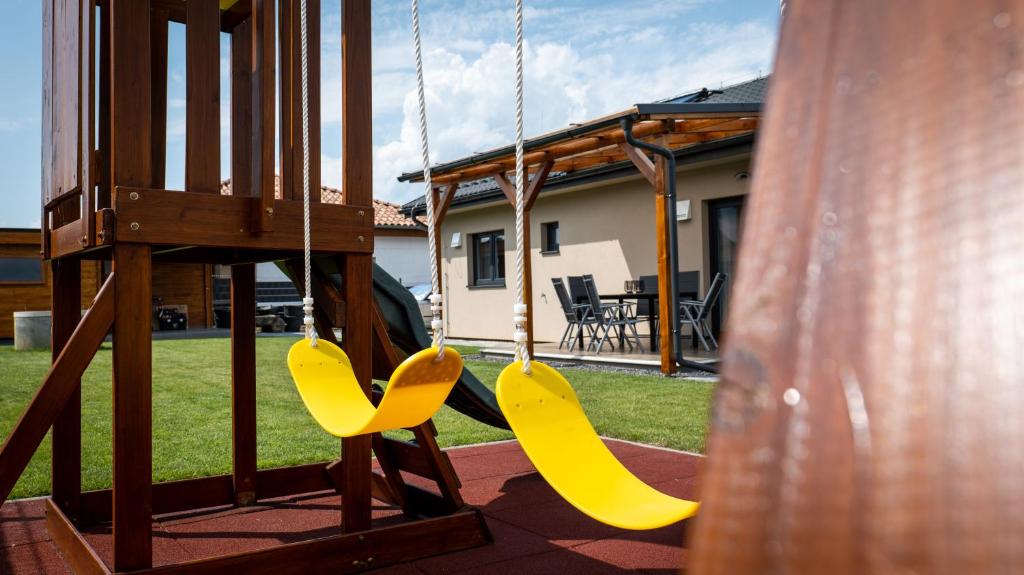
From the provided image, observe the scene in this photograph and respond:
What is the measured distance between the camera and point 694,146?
1080 cm

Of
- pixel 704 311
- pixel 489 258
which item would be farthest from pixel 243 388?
pixel 489 258

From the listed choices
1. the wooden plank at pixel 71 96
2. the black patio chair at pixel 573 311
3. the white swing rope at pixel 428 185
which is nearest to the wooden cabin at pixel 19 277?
the black patio chair at pixel 573 311

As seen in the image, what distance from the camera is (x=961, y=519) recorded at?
0.83 ft

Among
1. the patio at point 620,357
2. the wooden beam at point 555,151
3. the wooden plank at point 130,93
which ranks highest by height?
the wooden beam at point 555,151

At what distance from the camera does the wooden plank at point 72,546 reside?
8.67 ft

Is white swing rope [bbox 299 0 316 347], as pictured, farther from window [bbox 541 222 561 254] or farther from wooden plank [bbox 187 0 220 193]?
window [bbox 541 222 561 254]

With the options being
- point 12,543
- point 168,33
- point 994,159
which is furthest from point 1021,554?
point 168,33

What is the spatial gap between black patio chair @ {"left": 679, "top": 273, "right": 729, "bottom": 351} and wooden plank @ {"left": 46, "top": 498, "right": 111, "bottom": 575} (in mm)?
6775

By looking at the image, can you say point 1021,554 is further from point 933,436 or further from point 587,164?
point 587,164

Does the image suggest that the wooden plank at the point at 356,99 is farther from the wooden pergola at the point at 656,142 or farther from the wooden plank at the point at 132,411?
the wooden pergola at the point at 656,142

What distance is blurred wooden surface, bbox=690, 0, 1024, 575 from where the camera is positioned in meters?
0.26

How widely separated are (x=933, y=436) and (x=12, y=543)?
382cm

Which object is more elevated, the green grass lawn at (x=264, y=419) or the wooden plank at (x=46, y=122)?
the wooden plank at (x=46, y=122)

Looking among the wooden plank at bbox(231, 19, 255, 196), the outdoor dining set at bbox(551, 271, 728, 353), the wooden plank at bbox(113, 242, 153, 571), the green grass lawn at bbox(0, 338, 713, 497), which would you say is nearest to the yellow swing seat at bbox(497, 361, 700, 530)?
the wooden plank at bbox(113, 242, 153, 571)
